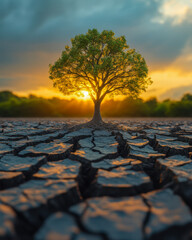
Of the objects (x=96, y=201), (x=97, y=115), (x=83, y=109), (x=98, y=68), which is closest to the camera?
(x=96, y=201)

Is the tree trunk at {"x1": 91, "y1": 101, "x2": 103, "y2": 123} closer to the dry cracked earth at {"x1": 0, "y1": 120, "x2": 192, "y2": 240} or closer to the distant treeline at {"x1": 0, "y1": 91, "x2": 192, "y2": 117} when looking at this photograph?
the dry cracked earth at {"x1": 0, "y1": 120, "x2": 192, "y2": 240}

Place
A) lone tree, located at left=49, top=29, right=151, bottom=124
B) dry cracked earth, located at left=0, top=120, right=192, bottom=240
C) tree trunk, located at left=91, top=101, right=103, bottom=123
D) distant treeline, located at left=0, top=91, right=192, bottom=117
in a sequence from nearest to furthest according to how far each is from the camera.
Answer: dry cracked earth, located at left=0, top=120, right=192, bottom=240 → lone tree, located at left=49, top=29, right=151, bottom=124 → tree trunk, located at left=91, top=101, right=103, bottom=123 → distant treeline, located at left=0, top=91, right=192, bottom=117

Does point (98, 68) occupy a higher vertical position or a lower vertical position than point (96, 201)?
higher

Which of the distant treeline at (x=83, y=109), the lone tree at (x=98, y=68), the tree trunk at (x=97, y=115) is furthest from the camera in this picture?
the distant treeline at (x=83, y=109)

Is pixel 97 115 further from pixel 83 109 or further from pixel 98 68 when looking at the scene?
pixel 83 109

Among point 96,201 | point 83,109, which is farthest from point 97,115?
point 83,109

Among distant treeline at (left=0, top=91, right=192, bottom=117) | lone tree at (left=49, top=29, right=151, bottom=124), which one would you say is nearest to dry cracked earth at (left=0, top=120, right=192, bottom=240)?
lone tree at (left=49, top=29, right=151, bottom=124)

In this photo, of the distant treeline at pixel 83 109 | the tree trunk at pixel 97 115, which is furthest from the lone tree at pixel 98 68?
the distant treeline at pixel 83 109

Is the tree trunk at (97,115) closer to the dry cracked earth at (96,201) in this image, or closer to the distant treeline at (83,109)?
the dry cracked earth at (96,201)

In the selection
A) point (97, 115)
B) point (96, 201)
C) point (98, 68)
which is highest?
point (98, 68)
